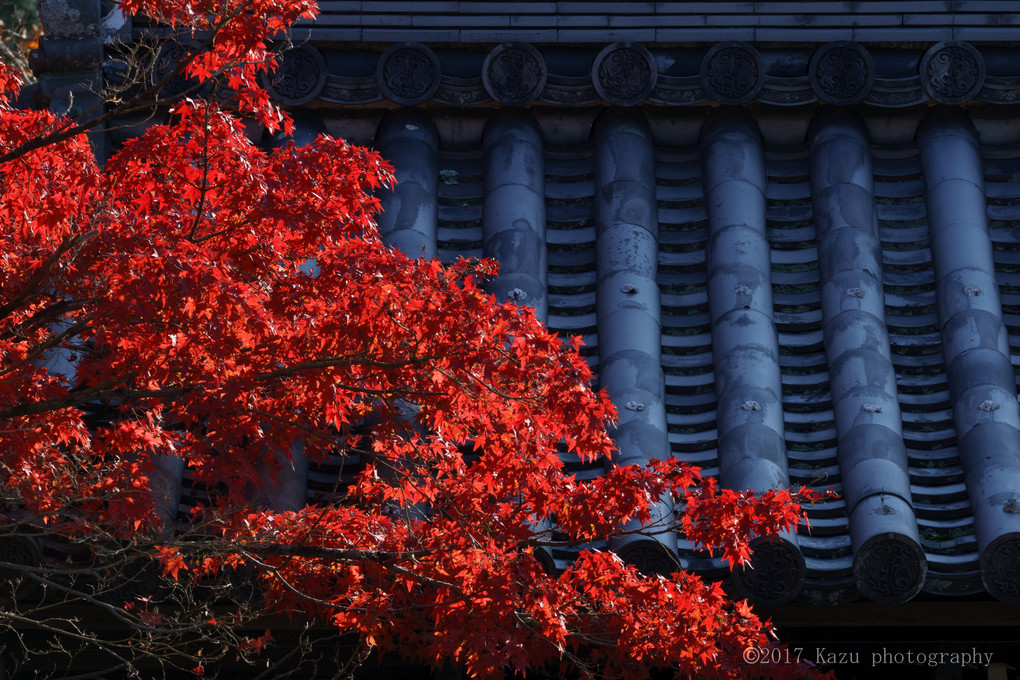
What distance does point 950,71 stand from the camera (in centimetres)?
1322

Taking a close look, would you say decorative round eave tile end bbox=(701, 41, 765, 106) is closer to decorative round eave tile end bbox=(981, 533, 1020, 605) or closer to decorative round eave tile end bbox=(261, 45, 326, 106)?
decorative round eave tile end bbox=(261, 45, 326, 106)

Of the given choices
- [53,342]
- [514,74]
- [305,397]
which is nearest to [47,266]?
[53,342]

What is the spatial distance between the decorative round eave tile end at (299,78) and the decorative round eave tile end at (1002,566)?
8.19m

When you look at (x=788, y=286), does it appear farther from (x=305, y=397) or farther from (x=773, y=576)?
(x=305, y=397)

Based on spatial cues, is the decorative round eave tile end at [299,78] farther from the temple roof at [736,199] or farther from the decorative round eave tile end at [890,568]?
the decorative round eave tile end at [890,568]

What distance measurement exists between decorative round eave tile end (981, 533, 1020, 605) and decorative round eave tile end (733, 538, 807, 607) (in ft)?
4.80

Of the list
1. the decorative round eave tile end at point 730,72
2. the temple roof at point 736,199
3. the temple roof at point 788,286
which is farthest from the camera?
the decorative round eave tile end at point 730,72

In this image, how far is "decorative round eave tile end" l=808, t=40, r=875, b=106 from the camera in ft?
43.4

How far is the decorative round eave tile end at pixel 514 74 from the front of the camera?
13328 mm

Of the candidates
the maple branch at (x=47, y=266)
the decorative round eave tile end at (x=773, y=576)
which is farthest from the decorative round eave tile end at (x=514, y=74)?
the maple branch at (x=47, y=266)

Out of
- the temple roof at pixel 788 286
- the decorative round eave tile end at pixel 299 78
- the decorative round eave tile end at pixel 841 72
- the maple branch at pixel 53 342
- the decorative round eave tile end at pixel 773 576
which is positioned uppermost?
the decorative round eave tile end at pixel 841 72

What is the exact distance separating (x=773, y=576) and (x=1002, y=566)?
1845 mm

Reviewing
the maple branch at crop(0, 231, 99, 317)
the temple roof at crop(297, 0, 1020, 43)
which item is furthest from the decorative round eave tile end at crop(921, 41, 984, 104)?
the maple branch at crop(0, 231, 99, 317)

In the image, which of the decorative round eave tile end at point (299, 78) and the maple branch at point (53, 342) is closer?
the maple branch at point (53, 342)
